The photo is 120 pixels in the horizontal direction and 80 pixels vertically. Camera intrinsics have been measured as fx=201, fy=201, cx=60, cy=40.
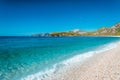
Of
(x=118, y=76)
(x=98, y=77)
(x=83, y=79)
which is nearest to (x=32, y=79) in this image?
(x=83, y=79)

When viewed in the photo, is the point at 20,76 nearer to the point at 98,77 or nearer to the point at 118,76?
the point at 98,77

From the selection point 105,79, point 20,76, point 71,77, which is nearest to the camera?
point 105,79

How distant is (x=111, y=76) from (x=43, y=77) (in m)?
5.12

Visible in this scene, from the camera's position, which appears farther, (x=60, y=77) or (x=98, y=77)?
(x=60, y=77)

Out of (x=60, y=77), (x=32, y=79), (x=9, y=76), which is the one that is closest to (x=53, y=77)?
(x=60, y=77)

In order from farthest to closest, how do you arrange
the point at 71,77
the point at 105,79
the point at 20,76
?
the point at 20,76
the point at 71,77
the point at 105,79

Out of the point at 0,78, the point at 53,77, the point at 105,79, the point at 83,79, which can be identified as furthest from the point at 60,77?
the point at 0,78

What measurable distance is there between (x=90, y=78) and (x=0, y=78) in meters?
7.03

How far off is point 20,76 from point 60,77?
3535 millimetres

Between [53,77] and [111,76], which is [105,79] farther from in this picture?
[53,77]

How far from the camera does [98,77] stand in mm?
14234

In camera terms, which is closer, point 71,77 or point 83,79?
point 83,79

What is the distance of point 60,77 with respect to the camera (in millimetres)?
15305

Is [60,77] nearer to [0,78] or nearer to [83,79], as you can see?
[83,79]
